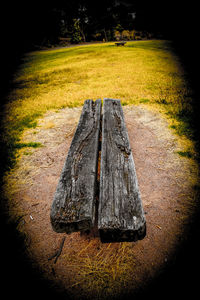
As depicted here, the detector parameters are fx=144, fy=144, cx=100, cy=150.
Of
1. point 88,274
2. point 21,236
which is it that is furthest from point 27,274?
point 88,274

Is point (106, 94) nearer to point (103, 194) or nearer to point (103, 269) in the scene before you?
point (103, 194)

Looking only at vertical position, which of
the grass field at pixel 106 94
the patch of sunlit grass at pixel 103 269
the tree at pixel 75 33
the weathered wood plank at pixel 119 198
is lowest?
the patch of sunlit grass at pixel 103 269

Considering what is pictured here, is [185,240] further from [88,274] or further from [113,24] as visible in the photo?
[113,24]

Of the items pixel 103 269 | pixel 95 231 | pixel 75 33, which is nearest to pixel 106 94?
pixel 95 231

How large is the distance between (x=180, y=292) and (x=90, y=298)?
65 centimetres

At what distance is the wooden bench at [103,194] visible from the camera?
0.88 metres

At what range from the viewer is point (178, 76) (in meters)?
6.04

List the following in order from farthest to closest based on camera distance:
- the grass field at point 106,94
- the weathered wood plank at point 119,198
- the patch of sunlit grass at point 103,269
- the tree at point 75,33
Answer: the tree at point 75,33 < the grass field at point 106,94 < the patch of sunlit grass at point 103,269 < the weathered wood plank at point 119,198

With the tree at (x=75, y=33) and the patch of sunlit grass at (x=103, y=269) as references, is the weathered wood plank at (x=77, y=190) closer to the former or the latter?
the patch of sunlit grass at (x=103, y=269)

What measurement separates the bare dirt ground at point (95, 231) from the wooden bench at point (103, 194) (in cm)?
49

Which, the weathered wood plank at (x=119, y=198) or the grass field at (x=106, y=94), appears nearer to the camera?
the weathered wood plank at (x=119, y=198)

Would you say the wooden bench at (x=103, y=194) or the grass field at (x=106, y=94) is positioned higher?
the grass field at (x=106, y=94)

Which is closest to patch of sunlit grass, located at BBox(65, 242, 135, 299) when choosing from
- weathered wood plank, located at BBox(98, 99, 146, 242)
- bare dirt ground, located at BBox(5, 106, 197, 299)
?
bare dirt ground, located at BBox(5, 106, 197, 299)

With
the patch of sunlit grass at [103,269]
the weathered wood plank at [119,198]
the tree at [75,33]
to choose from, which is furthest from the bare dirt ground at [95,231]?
the tree at [75,33]
